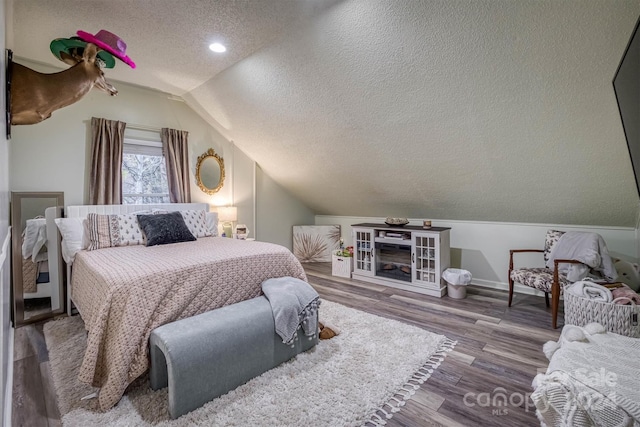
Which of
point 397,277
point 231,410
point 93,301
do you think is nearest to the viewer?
point 231,410

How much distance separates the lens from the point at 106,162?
11.5 feet

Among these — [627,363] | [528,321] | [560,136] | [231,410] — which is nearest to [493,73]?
[560,136]

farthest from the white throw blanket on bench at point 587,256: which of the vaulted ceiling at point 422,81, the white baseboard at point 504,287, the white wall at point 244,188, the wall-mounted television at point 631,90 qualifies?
the white wall at point 244,188

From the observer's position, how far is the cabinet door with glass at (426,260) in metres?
3.62

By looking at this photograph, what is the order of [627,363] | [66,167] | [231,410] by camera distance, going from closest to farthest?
[627,363]
[231,410]
[66,167]

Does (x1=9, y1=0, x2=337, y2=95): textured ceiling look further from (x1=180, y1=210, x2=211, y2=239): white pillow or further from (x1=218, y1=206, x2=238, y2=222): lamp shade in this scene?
(x1=218, y1=206, x2=238, y2=222): lamp shade

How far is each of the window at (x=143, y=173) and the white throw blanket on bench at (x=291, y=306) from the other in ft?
8.30

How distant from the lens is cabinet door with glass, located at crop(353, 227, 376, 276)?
13.7 feet

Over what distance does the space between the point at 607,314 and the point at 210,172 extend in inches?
179

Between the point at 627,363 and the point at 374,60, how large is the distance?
8.16ft

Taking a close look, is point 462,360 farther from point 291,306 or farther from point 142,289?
point 142,289

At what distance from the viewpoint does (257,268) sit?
2422 millimetres

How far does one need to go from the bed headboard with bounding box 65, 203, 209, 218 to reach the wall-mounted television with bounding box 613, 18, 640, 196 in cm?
421

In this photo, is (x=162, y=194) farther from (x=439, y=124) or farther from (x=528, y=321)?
(x=528, y=321)
